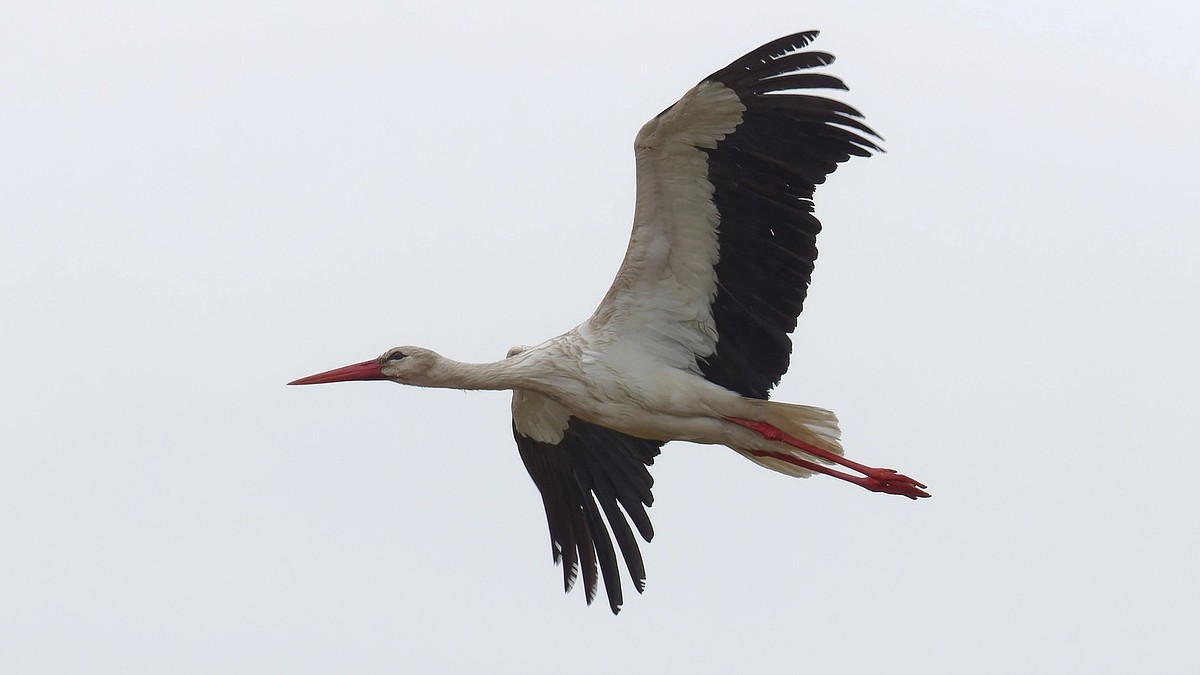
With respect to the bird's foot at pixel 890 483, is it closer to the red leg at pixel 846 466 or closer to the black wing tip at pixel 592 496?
the red leg at pixel 846 466

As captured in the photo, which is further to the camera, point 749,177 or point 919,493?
point 919,493

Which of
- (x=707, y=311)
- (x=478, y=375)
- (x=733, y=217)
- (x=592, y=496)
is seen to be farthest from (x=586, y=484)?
(x=733, y=217)

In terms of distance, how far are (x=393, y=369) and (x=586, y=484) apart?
157cm

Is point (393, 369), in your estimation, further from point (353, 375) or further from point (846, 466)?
point (846, 466)

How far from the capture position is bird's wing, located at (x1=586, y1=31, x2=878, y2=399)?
34.2 ft

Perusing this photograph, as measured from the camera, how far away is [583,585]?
490 inches

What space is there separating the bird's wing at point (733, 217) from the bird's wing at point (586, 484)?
1.16 meters

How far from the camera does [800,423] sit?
1154 centimetres

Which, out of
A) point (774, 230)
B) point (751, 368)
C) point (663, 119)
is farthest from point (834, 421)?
point (663, 119)

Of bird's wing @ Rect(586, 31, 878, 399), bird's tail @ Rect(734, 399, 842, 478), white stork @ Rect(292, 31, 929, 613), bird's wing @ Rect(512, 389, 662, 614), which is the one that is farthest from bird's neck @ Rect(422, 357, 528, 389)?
bird's tail @ Rect(734, 399, 842, 478)

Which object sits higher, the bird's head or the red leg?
the bird's head

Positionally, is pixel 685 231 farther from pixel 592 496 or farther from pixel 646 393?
pixel 592 496

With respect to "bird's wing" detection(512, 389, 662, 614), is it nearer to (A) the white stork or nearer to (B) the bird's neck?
(A) the white stork

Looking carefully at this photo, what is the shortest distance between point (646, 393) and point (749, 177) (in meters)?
1.39
